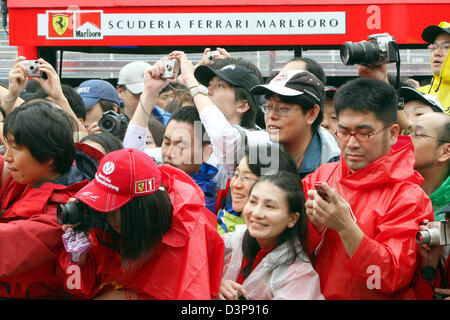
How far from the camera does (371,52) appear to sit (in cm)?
280

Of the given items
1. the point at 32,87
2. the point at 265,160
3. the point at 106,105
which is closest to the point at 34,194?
the point at 265,160

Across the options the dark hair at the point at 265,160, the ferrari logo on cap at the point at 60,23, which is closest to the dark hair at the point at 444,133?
the dark hair at the point at 265,160

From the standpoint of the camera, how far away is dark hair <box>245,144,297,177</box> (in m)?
2.74

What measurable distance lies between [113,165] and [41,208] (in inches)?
14.1

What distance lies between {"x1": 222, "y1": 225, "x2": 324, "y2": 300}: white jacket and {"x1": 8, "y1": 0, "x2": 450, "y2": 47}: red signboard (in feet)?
11.3

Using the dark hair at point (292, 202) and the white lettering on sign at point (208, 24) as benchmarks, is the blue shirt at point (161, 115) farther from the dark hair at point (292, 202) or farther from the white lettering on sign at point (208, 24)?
the dark hair at point (292, 202)

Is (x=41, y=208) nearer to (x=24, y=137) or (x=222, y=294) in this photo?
(x=24, y=137)

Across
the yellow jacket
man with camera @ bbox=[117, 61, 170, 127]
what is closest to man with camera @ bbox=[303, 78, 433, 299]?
the yellow jacket

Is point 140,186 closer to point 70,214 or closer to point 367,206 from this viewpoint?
point 70,214

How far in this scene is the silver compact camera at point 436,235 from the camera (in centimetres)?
217

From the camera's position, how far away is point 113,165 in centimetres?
224
